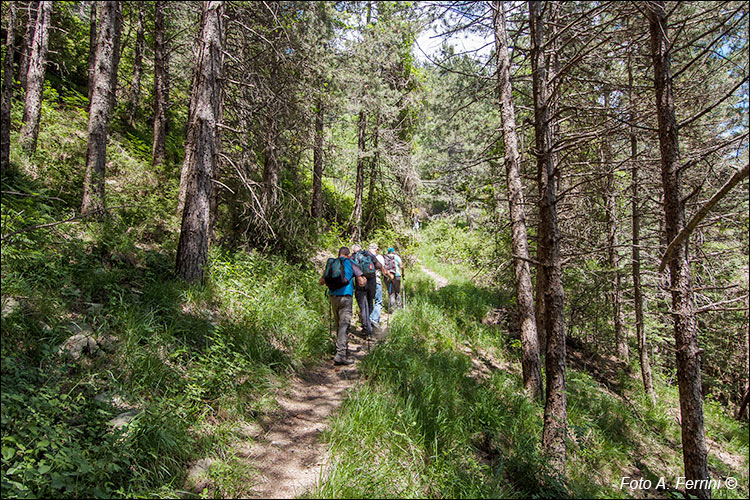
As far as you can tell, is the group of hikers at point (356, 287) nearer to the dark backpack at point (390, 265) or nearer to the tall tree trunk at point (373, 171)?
the dark backpack at point (390, 265)

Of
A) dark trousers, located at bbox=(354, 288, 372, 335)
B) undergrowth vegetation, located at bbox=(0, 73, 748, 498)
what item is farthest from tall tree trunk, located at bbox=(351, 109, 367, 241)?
dark trousers, located at bbox=(354, 288, 372, 335)

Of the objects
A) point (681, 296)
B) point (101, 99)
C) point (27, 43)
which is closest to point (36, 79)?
point (27, 43)

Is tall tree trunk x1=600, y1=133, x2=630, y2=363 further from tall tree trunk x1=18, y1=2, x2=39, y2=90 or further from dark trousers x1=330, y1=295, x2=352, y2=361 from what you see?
tall tree trunk x1=18, y1=2, x2=39, y2=90

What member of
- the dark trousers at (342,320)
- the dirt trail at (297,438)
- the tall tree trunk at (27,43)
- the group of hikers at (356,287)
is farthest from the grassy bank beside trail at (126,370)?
the tall tree trunk at (27,43)

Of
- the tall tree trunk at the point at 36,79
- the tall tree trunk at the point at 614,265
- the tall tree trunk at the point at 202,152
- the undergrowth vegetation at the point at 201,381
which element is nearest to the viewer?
the undergrowth vegetation at the point at 201,381

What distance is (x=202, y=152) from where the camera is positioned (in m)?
5.72

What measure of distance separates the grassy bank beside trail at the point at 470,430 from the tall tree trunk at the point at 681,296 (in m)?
1.21

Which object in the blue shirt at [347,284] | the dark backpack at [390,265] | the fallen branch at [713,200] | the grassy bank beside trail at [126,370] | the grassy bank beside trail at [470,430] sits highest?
the fallen branch at [713,200]

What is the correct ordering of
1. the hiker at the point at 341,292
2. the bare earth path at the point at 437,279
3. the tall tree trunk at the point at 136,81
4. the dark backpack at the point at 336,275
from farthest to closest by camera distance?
1. the bare earth path at the point at 437,279
2. the tall tree trunk at the point at 136,81
3. the dark backpack at the point at 336,275
4. the hiker at the point at 341,292

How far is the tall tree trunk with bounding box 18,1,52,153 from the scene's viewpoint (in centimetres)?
729

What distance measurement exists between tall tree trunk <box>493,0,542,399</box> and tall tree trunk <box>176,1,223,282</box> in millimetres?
5287

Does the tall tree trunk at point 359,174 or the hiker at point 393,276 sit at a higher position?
the tall tree trunk at point 359,174

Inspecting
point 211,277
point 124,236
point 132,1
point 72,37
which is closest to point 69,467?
point 211,277

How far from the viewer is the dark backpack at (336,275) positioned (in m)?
6.20
